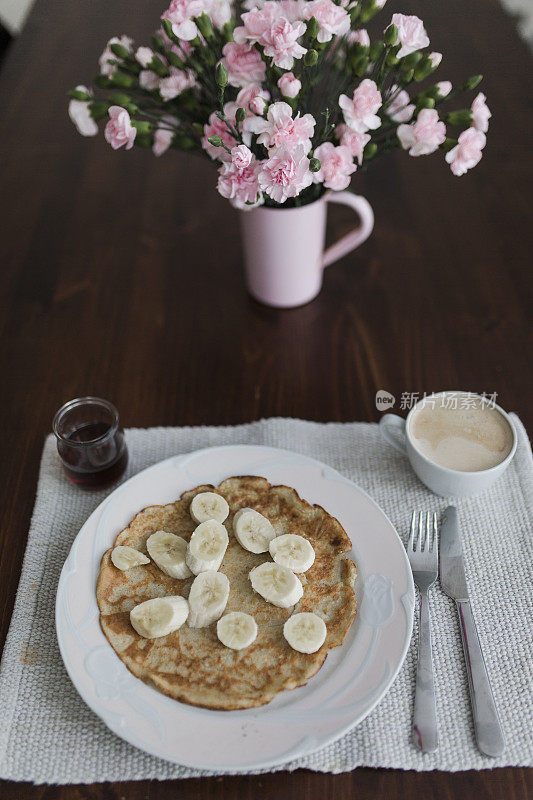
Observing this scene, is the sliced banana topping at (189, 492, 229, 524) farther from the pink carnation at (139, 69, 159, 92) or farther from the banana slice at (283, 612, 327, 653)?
the pink carnation at (139, 69, 159, 92)

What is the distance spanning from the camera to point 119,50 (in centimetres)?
109

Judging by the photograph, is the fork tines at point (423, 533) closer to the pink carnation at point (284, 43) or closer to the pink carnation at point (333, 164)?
the pink carnation at point (333, 164)

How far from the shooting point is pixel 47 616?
3.23 feet

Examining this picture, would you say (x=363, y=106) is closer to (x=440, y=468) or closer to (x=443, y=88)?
(x=443, y=88)

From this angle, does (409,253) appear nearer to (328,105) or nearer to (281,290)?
(281,290)

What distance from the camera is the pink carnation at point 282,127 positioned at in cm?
95

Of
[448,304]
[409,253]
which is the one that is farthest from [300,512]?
[409,253]

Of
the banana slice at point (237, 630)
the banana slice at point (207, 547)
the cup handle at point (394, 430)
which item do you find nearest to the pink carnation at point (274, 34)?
the cup handle at point (394, 430)

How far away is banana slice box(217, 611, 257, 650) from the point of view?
2.92 feet

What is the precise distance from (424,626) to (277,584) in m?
0.22

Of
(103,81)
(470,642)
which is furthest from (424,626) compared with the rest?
(103,81)

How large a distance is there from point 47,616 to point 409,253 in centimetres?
110

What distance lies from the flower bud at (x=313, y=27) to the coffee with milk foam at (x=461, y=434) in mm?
605

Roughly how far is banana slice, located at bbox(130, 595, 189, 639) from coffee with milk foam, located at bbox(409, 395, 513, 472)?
47cm
